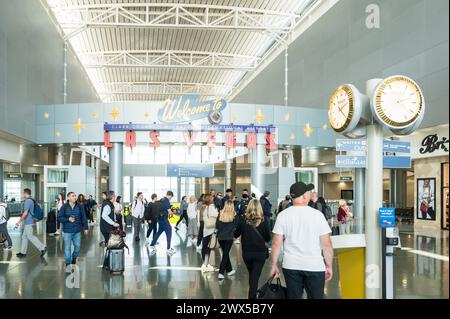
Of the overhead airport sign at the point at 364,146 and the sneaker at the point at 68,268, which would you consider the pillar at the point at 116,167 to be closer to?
the sneaker at the point at 68,268

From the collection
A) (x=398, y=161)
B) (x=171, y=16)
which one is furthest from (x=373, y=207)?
(x=171, y=16)

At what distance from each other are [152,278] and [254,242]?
9.42 feet

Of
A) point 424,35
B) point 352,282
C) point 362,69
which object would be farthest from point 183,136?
point 352,282

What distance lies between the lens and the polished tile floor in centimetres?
761

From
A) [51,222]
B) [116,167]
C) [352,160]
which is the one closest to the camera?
[352,160]

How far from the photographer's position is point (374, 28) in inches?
844

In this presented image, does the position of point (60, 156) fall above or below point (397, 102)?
A: above

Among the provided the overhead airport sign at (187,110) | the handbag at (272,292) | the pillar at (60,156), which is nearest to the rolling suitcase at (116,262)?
the handbag at (272,292)

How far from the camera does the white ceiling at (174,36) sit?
91.4ft

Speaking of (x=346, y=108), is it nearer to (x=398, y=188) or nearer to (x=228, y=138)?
(x=228, y=138)

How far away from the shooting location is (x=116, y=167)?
77.0ft

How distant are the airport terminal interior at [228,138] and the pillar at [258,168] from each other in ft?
0.32

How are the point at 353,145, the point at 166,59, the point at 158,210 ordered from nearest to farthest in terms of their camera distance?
the point at 353,145 → the point at 158,210 → the point at 166,59

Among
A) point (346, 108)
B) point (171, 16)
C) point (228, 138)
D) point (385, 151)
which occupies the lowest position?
point (385, 151)
